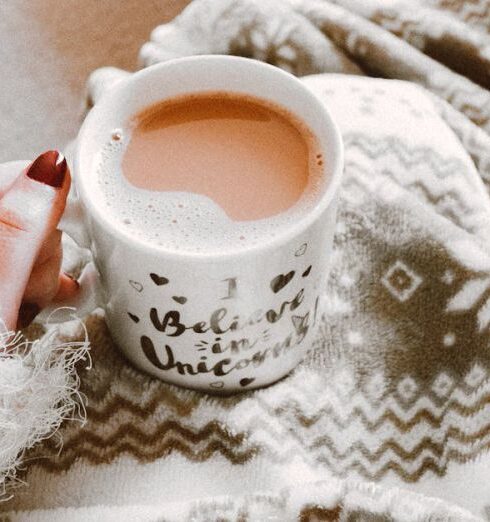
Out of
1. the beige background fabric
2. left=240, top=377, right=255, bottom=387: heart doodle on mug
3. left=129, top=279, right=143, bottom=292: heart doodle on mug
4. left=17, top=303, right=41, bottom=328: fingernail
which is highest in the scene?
left=129, top=279, right=143, bottom=292: heart doodle on mug

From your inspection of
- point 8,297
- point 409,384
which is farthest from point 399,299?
point 8,297

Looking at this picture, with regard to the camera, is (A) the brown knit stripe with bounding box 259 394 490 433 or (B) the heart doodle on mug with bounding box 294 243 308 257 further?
(A) the brown knit stripe with bounding box 259 394 490 433

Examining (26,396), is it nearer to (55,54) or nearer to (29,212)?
(29,212)

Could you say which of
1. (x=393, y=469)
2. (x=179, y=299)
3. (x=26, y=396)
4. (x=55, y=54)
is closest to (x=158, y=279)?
(x=179, y=299)

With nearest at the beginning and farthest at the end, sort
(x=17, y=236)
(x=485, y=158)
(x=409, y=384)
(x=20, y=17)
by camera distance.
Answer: (x=17, y=236)
(x=409, y=384)
(x=485, y=158)
(x=20, y=17)

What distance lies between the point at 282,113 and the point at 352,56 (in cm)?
29

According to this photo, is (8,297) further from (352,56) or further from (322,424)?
(352,56)

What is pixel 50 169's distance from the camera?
38 centimetres

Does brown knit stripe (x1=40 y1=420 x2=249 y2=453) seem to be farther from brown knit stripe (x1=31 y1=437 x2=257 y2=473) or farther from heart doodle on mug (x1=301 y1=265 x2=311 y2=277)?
heart doodle on mug (x1=301 y1=265 x2=311 y2=277)

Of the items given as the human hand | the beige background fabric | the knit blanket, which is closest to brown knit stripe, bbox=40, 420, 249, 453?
the knit blanket

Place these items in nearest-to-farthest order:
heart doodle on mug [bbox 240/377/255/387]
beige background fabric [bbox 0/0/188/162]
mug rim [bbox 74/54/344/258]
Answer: mug rim [bbox 74/54/344/258] → heart doodle on mug [bbox 240/377/255/387] → beige background fabric [bbox 0/0/188/162]

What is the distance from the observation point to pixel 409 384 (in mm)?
491

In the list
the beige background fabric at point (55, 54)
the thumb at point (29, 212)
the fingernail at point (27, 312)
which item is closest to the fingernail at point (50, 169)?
the thumb at point (29, 212)

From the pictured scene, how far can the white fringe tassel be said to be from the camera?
1.26 feet
